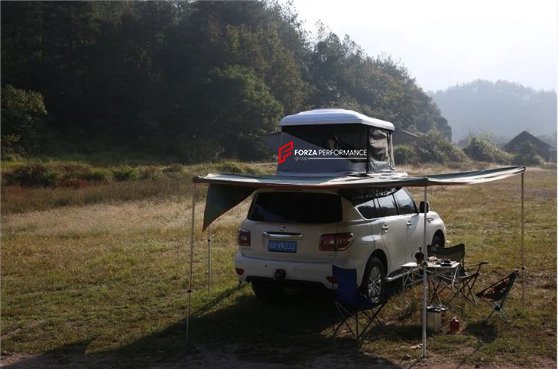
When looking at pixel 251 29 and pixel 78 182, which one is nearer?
pixel 78 182

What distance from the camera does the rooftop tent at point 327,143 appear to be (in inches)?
386

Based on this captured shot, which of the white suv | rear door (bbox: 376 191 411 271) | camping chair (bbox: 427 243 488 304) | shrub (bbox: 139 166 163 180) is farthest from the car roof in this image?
shrub (bbox: 139 166 163 180)

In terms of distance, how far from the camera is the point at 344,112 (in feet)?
32.6

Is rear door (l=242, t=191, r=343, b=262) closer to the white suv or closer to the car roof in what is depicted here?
the white suv

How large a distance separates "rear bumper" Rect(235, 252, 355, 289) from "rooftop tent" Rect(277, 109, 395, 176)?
2475 millimetres

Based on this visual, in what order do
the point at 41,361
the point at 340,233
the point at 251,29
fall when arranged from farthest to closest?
the point at 251,29 < the point at 340,233 < the point at 41,361

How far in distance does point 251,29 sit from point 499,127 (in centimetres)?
13777

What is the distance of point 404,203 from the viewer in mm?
8930

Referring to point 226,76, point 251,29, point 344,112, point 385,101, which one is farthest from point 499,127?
point 344,112

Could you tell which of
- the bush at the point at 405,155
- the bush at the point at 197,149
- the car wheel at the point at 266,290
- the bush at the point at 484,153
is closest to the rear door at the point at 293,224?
the car wheel at the point at 266,290

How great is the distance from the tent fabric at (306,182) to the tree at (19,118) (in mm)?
36809

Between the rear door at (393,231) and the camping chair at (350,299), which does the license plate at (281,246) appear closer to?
the camping chair at (350,299)

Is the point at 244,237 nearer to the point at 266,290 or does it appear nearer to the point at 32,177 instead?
the point at 266,290

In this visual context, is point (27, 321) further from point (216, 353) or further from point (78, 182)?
point (78, 182)
